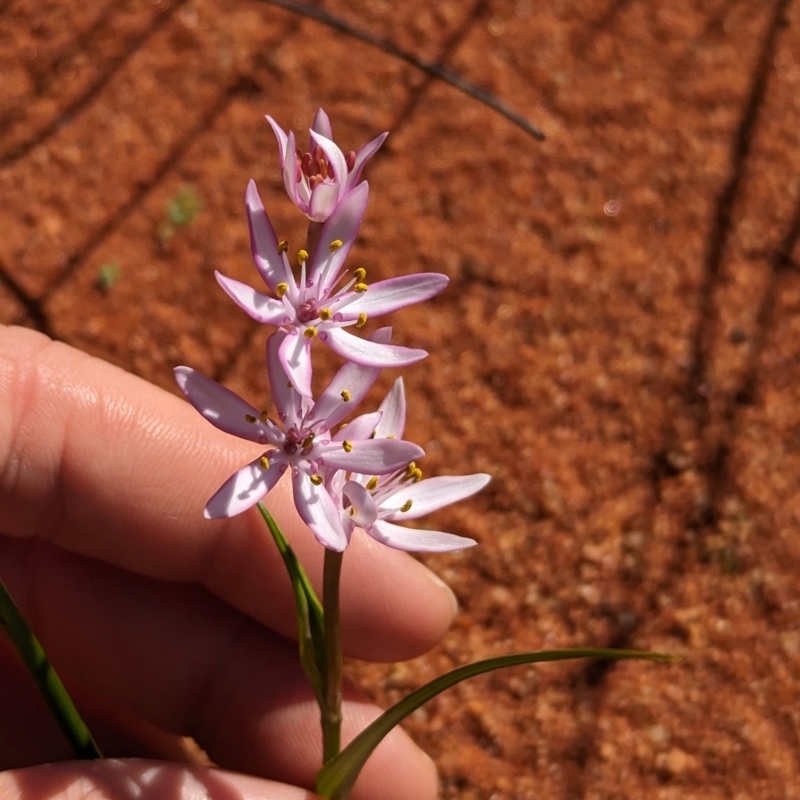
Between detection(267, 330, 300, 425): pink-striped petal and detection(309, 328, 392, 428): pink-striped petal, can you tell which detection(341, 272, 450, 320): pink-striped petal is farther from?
detection(267, 330, 300, 425): pink-striped petal

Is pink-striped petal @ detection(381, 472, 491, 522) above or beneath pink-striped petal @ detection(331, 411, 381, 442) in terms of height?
above

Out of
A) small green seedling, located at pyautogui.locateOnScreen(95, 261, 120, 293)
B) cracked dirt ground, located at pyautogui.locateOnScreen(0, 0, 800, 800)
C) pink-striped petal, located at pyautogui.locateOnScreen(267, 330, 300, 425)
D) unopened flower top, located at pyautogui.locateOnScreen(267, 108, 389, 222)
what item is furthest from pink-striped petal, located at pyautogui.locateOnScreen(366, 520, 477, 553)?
small green seedling, located at pyautogui.locateOnScreen(95, 261, 120, 293)

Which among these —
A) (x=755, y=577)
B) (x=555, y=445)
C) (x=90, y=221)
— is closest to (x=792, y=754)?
(x=755, y=577)

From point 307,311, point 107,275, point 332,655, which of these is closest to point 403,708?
point 332,655

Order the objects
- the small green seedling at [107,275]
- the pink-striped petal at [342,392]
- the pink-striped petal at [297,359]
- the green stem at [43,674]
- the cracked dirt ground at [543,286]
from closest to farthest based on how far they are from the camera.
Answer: the pink-striped petal at [297,359]
the pink-striped petal at [342,392]
the green stem at [43,674]
the cracked dirt ground at [543,286]
the small green seedling at [107,275]

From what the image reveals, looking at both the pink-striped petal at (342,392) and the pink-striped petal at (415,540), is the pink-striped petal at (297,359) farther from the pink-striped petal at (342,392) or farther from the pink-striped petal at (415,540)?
the pink-striped petal at (415,540)

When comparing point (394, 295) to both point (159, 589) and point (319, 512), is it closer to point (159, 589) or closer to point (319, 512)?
point (319, 512)

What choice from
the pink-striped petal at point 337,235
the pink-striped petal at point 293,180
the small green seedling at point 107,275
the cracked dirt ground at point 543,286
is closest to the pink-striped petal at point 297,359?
the pink-striped petal at point 337,235
